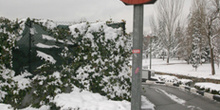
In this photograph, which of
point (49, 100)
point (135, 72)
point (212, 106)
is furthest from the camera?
point (212, 106)

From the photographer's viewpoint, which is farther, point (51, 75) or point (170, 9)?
point (170, 9)

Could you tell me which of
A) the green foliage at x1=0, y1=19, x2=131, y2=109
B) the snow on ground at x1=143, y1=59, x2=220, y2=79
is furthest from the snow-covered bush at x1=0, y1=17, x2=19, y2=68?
the snow on ground at x1=143, y1=59, x2=220, y2=79

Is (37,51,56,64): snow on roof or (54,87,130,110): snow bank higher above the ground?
(37,51,56,64): snow on roof

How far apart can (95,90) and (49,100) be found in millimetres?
1095

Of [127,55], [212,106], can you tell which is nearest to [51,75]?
[127,55]

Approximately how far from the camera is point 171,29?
98.4ft

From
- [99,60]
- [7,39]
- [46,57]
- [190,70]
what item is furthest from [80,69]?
[190,70]

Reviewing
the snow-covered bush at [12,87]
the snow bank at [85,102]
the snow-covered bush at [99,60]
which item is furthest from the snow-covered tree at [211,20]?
the snow-covered bush at [12,87]

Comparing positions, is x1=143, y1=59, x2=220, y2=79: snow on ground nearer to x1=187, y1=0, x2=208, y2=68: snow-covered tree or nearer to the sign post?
x1=187, y1=0, x2=208, y2=68: snow-covered tree

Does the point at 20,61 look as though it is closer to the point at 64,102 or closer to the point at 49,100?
the point at 49,100

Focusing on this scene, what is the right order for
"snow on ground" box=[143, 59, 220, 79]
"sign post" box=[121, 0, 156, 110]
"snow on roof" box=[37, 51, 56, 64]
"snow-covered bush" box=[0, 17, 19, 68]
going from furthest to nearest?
"snow on ground" box=[143, 59, 220, 79]
"snow on roof" box=[37, 51, 56, 64]
"snow-covered bush" box=[0, 17, 19, 68]
"sign post" box=[121, 0, 156, 110]

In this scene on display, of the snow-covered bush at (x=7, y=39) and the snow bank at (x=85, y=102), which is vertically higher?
the snow-covered bush at (x=7, y=39)

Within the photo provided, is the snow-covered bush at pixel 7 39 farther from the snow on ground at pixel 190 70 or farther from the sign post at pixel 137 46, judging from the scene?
the snow on ground at pixel 190 70

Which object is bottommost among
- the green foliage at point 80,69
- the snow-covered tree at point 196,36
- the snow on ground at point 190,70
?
the snow on ground at point 190,70
